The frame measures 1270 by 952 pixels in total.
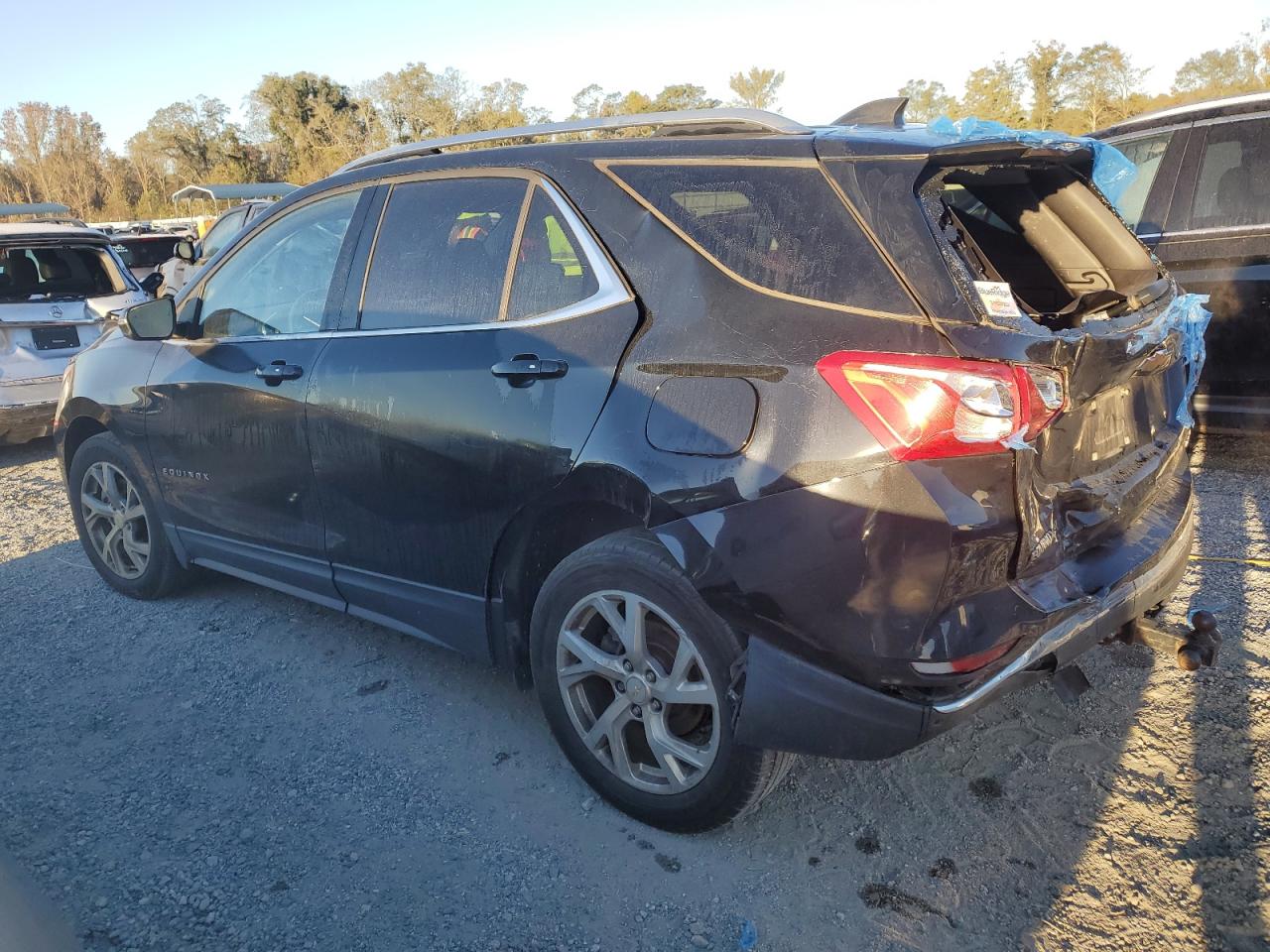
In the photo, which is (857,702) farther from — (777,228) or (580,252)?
(580,252)

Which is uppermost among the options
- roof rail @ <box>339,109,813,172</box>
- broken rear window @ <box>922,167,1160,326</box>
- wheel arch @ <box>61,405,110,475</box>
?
roof rail @ <box>339,109,813,172</box>

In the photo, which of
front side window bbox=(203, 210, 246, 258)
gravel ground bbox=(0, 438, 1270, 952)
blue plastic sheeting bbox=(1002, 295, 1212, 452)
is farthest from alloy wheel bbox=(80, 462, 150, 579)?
front side window bbox=(203, 210, 246, 258)

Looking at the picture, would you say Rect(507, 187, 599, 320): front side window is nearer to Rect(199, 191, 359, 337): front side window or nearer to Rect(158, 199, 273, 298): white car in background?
Rect(199, 191, 359, 337): front side window

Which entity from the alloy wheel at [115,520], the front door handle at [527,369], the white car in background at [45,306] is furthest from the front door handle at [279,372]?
the white car in background at [45,306]

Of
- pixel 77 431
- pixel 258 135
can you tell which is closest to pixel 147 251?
pixel 77 431

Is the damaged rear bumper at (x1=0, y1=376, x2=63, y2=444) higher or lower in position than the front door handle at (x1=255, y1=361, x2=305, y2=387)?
lower

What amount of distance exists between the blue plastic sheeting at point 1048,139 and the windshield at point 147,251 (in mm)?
13997

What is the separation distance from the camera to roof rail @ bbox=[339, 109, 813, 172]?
101 inches

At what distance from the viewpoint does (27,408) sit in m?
7.08

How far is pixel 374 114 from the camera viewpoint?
54.8 metres

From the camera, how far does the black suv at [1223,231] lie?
5086mm

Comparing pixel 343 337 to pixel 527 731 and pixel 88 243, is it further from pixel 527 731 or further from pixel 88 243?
pixel 88 243

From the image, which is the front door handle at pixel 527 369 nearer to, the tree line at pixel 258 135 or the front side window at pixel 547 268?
the front side window at pixel 547 268

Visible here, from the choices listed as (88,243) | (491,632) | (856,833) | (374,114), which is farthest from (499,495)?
(374,114)
